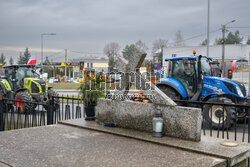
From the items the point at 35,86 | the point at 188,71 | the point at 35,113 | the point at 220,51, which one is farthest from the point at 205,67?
the point at 220,51

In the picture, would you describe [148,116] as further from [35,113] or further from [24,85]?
[24,85]

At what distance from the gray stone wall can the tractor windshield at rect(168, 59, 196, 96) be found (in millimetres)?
4465

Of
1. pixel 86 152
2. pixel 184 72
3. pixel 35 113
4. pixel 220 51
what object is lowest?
pixel 35 113

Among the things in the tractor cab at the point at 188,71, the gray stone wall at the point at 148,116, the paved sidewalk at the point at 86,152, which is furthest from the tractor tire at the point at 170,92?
the paved sidewalk at the point at 86,152

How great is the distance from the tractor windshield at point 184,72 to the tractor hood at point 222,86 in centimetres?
50

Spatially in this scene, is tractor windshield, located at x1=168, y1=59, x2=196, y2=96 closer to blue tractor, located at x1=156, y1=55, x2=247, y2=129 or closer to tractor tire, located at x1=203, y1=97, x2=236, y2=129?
blue tractor, located at x1=156, y1=55, x2=247, y2=129

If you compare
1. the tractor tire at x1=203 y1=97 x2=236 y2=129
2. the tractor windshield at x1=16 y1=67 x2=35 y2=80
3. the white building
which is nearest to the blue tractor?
the tractor tire at x1=203 y1=97 x2=236 y2=129

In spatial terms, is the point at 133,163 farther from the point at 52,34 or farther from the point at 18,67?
the point at 52,34

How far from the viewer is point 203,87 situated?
9.22m

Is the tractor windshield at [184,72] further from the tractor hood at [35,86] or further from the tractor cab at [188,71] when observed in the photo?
the tractor hood at [35,86]

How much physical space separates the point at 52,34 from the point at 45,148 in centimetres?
3270

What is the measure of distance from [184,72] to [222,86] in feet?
5.09

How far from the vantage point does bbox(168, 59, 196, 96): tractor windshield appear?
31.0ft

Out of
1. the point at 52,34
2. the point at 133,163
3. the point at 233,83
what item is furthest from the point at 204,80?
the point at 52,34
